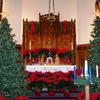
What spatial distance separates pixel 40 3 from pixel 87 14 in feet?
7.98

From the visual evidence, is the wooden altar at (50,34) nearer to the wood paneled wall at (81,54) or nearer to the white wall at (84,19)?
the wood paneled wall at (81,54)

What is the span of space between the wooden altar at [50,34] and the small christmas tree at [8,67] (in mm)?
6704

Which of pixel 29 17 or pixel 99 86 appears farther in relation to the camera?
pixel 29 17

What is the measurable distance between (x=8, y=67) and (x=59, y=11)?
26.7 feet

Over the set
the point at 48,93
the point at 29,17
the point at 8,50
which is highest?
the point at 29,17

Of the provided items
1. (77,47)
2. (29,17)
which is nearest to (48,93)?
(77,47)

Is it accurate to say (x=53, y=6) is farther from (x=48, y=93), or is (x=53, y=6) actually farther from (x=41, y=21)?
(x=48, y=93)

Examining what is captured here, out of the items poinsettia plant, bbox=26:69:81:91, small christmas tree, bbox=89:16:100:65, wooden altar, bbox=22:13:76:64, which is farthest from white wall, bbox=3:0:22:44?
small christmas tree, bbox=89:16:100:65

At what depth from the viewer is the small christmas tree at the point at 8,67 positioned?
6883 mm

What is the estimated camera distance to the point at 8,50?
23.1ft

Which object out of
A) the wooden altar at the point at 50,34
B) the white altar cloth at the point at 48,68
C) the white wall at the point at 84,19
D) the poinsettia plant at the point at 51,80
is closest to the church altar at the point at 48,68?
the white altar cloth at the point at 48,68

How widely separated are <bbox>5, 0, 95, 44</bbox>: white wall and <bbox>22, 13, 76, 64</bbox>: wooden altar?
1.42 ft

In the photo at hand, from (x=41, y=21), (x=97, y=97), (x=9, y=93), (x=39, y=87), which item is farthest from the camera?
(x=41, y=21)

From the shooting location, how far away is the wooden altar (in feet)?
45.5
